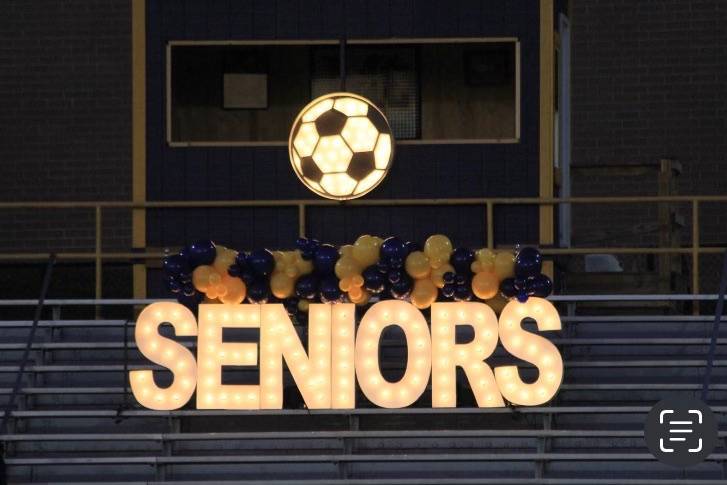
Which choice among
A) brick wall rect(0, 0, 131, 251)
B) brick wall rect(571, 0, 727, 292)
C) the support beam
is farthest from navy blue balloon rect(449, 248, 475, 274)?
brick wall rect(0, 0, 131, 251)

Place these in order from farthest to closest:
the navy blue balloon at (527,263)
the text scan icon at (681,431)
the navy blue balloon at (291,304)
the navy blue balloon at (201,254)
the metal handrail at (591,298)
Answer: the metal handrail at (591,298) < the navy blue balloon at (291,304) < the navy blue balloon at (201,254) < the navy blue balloon at (527,263) < the text scan icon at (681,431)

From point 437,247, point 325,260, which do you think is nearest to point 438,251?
point 437,247

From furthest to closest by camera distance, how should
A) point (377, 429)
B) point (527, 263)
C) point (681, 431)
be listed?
point (377, 429)
point (527, 263)
point (681, 431)

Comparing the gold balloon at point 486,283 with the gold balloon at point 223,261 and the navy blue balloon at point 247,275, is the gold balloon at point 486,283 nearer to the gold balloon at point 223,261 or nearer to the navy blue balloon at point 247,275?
the navy blue balloon at point 247,275

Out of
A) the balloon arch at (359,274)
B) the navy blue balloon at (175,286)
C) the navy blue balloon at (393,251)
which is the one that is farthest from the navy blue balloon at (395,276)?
the navy blue balloon at (175,286)

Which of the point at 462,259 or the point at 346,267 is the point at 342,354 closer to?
the point at 346,267

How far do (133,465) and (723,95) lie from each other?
36.5ft

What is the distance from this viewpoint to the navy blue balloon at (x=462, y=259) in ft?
57.4

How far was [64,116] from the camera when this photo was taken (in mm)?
26219

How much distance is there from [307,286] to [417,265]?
1.04 metres

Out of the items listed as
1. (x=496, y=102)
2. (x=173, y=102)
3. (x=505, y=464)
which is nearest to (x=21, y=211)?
(x=173, y=102)

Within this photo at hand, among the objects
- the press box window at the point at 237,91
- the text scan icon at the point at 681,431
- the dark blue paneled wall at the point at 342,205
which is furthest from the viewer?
the press box window at the point at 237,91

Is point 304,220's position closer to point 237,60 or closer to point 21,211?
point 237,60

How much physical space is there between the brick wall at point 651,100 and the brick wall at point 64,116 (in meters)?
6.23
